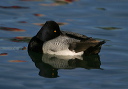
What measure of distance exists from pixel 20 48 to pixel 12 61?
114 cm

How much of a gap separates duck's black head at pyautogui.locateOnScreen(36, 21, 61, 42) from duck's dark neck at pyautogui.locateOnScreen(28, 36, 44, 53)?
136mm

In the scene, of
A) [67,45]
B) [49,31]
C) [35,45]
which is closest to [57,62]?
[67,45]

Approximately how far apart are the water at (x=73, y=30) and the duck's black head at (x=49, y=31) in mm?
611

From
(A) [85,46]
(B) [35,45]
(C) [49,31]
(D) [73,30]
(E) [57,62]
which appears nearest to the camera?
(E) [57,62]

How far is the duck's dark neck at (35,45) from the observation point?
12.3 m

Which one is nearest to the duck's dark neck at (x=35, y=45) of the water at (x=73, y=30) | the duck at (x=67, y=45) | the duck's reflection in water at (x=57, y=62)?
the duck at (x=67, y=45)

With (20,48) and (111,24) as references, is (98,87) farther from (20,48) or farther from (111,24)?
(111,24)

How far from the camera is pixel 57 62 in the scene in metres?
11.7

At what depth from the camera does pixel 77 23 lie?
48.9 ft

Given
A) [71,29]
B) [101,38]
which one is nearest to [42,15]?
[71,29]

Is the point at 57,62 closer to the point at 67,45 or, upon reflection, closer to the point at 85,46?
the point at 67,45

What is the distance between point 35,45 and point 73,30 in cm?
212

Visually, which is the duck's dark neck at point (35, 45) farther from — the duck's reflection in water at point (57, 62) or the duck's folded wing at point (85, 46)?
the duck's folded wing at point (85, 46)

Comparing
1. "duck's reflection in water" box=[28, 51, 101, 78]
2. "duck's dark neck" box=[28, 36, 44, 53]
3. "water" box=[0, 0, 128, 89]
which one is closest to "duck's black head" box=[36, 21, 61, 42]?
"duck's dark neck" box=[28, 36, 44, 53]
